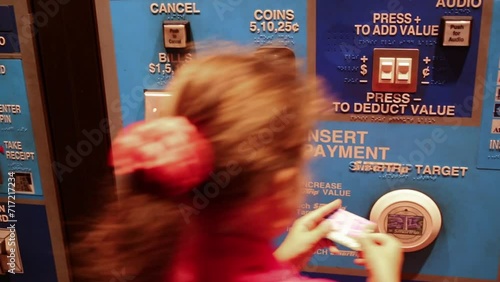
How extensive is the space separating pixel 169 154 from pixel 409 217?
74 cm

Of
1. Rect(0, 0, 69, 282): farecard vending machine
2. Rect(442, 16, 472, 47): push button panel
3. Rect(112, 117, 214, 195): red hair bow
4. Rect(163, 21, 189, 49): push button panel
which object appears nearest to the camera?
Rect(112, 117, 214, 195): red hair bow

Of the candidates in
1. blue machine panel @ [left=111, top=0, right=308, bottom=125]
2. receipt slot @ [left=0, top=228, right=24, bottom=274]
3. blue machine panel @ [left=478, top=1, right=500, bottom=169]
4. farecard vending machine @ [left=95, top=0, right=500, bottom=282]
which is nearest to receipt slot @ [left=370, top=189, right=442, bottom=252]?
farecard vending machine @ [left=95, top=0, right=500, bottom=282]

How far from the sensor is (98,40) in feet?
4.44

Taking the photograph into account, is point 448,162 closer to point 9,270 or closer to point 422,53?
point 422,53

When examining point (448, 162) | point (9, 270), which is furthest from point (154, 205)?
point (9, 270)

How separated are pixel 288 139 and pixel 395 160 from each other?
52cm

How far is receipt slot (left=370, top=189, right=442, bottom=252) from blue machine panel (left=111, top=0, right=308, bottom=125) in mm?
382

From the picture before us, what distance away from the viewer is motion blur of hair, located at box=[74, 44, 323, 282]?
0.79 m

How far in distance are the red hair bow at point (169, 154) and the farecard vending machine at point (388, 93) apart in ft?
1.76

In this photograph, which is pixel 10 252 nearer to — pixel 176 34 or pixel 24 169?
pixel 24 169

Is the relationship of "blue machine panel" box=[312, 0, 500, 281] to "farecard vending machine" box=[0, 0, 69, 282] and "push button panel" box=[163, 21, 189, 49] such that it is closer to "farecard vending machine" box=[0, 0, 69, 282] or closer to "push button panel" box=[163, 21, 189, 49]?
"push button panel" box=[163, 21, 189, 49]

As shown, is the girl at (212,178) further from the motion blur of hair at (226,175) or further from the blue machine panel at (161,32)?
the blue machine panel at (161,32)

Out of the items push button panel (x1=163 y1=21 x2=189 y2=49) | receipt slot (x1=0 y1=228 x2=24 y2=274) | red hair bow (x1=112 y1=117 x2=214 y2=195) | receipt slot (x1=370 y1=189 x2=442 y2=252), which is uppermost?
push button panel (x1=163 y1=21 x2=189 y2=49)

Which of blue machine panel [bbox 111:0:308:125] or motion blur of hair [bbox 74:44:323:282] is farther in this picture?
blue machine panel [bbox 111:0:308:125]
